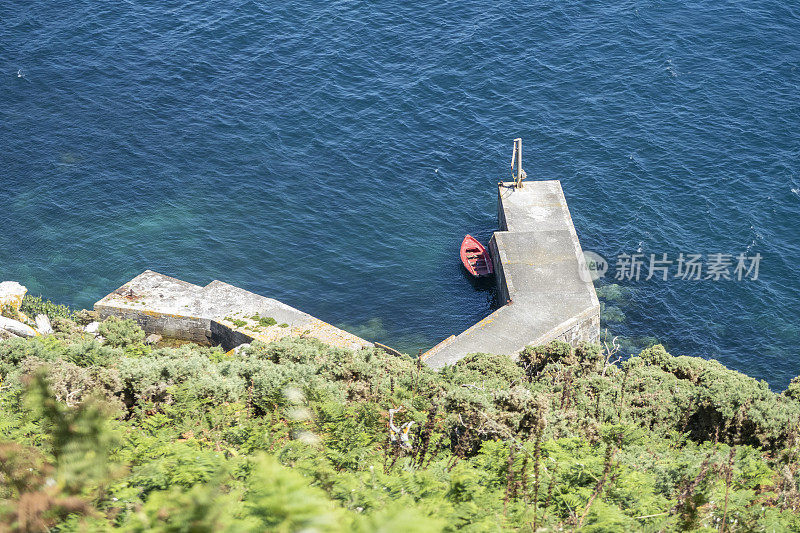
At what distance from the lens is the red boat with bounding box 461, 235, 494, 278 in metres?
30.0

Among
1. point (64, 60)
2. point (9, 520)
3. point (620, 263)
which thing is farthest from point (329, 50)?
point (9, 520)

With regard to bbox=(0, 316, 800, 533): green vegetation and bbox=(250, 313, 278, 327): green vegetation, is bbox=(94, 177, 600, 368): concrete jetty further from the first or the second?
bbox=(0, 316, 800, 533): green vegetation

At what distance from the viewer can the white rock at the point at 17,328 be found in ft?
67.2

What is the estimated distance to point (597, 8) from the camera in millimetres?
46625

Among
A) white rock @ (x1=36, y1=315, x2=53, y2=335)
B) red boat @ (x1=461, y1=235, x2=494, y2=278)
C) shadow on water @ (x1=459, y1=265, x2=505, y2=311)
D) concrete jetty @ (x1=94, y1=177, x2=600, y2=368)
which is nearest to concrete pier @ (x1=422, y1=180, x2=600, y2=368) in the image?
concrete jetty @ (x1=94, y1=177, x2=600, y2=368)

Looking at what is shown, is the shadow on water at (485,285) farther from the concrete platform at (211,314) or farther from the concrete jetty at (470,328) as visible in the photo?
the concrete platform at (211,314)

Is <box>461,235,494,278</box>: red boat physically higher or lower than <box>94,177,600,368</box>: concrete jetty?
higher

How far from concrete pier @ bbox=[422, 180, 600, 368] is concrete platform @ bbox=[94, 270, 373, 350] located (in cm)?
388

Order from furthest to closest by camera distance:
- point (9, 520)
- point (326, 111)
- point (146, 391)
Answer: point (326, 111) < point (146, 391) < point (9, 520)

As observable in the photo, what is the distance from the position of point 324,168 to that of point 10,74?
818 inches

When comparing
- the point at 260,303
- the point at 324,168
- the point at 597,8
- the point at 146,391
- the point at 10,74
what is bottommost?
the point at 146,391

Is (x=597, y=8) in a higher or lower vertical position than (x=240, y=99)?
higher

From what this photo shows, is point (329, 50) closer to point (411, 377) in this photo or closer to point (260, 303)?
point (260, 303)

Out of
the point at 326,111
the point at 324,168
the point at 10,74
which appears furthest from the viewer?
the point at 10,74
